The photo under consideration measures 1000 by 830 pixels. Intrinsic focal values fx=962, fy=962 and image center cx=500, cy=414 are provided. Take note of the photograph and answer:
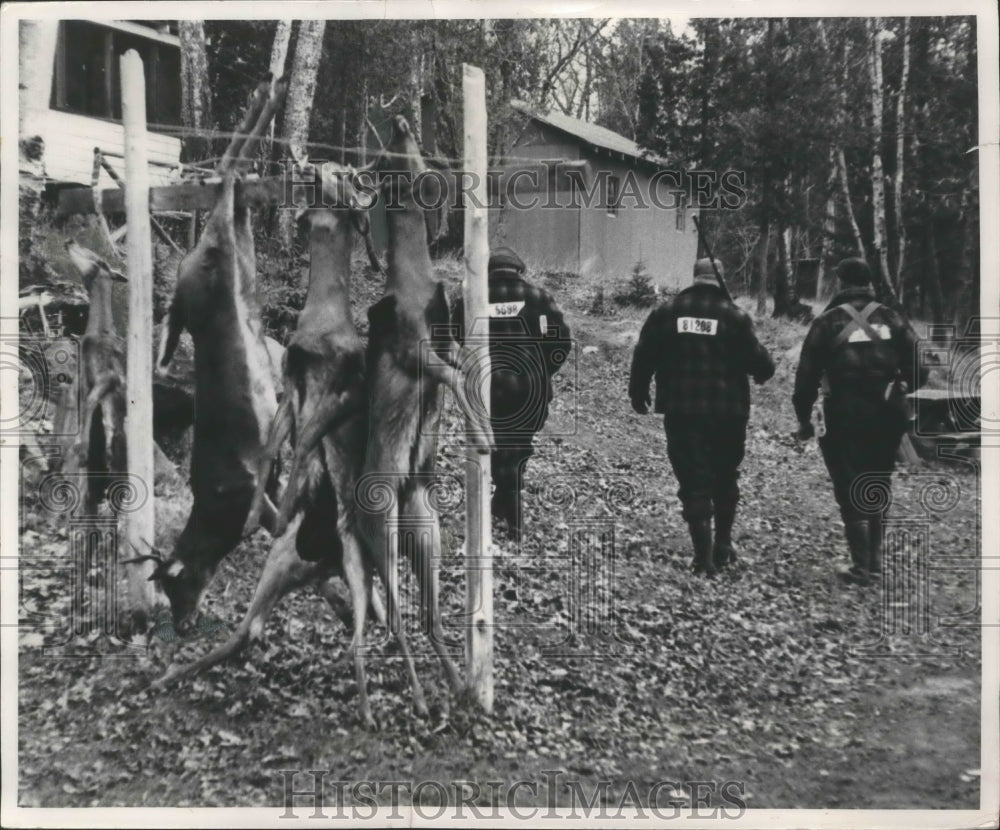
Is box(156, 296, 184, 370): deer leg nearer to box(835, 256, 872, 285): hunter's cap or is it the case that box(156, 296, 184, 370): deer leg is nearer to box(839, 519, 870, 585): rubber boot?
box(835, 256, 872, 285): hunter's cap

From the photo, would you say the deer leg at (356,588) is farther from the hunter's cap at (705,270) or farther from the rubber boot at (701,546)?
the hunter's cap at (705,270)

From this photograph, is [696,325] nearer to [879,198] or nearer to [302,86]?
[879,198]

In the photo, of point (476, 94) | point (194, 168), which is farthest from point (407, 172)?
point (194, 168)

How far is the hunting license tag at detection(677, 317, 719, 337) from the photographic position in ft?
15.9

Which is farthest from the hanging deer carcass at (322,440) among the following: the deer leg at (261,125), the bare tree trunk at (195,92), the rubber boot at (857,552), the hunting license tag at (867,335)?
the hunting license tag at (867,335)

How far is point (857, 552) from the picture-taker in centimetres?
469

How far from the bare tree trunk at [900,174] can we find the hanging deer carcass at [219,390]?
3200 millimetres

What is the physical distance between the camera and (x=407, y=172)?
15.6ft

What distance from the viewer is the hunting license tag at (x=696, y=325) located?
4852 mm

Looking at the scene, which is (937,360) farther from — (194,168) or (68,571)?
(68,571)

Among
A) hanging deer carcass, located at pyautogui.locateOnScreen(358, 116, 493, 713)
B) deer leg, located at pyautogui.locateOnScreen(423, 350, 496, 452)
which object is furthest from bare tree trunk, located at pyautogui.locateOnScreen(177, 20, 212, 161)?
deer leg, located at pyautogui.locateOnScreen(423, 350, 496, 452)

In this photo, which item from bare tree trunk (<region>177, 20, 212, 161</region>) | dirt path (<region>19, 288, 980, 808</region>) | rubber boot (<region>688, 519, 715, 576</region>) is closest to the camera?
dirt path (<region>19, 288, 980, 808</region>)

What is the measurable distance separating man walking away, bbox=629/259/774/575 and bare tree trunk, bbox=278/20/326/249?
197 centimetres

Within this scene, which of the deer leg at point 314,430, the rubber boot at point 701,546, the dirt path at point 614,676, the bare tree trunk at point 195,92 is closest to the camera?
the dirt path at point 614,676
